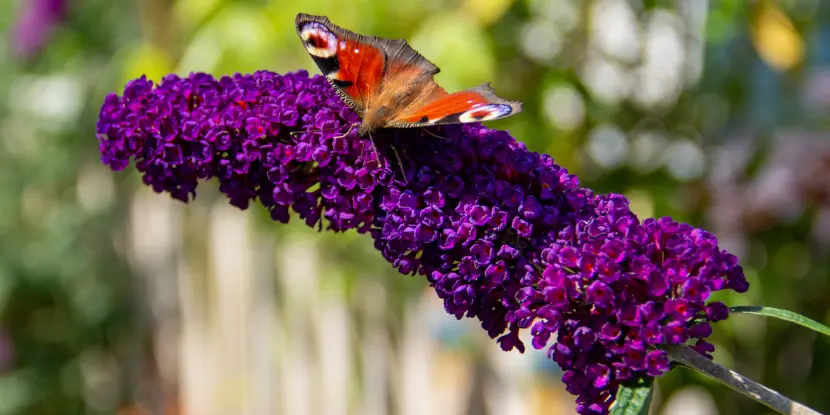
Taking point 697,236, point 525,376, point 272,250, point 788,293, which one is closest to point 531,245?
point 697,236

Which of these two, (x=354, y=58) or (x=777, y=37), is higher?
(x=777, y=37)

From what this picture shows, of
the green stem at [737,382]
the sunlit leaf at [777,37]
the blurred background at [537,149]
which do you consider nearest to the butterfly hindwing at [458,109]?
the green stem at [737,382]

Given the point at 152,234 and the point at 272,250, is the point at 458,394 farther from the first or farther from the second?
the point at 152,234

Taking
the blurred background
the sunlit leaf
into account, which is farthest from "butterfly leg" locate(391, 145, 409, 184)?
the sunlit leaf

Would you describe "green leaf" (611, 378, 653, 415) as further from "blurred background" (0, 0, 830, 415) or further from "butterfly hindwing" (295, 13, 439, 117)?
"blurred background" (0, 0, 830, 415)

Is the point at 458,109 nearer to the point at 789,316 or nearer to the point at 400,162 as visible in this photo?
the point at 400,162

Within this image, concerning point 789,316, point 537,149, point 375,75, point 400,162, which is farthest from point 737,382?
point 537,149
